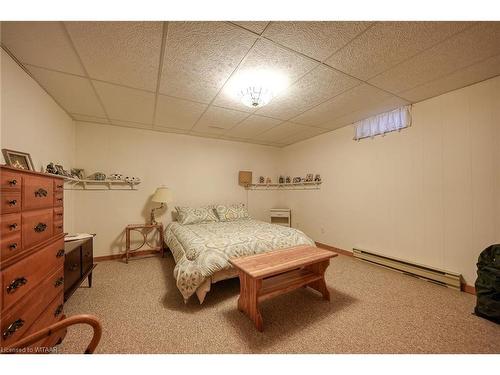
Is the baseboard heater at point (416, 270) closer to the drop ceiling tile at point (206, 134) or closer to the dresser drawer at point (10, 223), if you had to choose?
the drop ceiling tile at point (206, 134)

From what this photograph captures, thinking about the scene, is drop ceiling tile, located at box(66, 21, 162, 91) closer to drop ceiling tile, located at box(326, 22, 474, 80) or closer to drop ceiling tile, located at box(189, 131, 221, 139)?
drop ceiling tile, located at box(326, 22, 474, 80)

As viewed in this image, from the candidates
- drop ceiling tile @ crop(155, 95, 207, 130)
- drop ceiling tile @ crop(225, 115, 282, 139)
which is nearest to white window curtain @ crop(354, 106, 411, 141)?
drop ceiling tile @ crop(225, 115, 282, 139)

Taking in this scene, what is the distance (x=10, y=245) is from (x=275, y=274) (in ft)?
5.61

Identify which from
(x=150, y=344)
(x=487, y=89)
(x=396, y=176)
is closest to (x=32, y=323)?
(x=150, y=344)

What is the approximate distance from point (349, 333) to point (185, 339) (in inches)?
50.0

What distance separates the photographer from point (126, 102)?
248 cm

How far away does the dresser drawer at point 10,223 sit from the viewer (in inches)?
36.7

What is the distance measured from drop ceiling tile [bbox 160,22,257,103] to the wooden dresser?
1298 mm

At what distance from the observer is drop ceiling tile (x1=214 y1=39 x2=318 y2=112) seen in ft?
5.10

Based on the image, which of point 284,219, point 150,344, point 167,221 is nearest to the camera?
point 150,344

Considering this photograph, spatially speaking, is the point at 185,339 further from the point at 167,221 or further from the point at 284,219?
the point at 284,219
